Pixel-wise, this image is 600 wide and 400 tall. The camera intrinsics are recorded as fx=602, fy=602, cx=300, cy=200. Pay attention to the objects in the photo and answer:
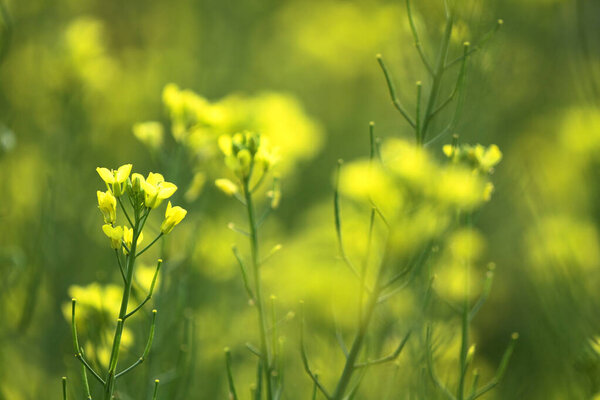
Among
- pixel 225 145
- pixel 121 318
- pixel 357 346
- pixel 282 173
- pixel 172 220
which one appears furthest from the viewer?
pixel 282 173

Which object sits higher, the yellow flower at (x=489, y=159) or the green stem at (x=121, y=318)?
the yellow flower at (x=489, y=159)

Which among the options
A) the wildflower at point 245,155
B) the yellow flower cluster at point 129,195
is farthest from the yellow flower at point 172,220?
the wildflower at point 245,155

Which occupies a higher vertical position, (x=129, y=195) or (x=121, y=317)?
(x=129, y=195)

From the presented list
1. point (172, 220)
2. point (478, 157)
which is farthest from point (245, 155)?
point (478, 157)

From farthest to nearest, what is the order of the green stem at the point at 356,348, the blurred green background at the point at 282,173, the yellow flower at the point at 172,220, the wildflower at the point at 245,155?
the blurred green background at the point at 282,173
the wildflower at the point at 245,155
the green stem at the point at 356,348
the yellow flower at the point at 172,220

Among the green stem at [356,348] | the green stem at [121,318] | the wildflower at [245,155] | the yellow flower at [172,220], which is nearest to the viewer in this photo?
the green stem at [121,318]

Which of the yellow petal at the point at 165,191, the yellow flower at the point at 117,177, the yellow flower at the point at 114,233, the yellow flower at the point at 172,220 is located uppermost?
the yellow flower at the point at 117,177

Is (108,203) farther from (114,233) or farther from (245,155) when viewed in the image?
(245,155)

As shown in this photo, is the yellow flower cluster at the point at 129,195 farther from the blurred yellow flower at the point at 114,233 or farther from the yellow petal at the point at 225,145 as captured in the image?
the yellow petal at the point at 225,145
